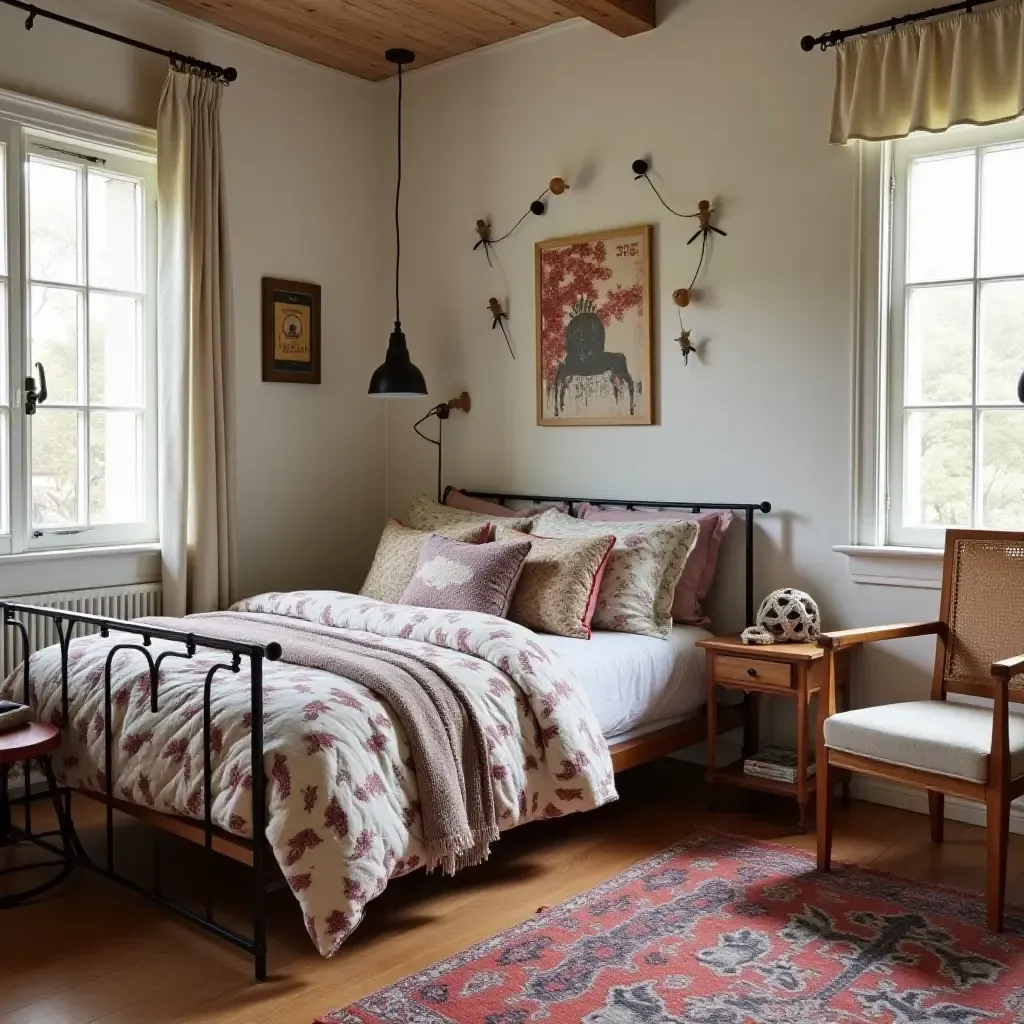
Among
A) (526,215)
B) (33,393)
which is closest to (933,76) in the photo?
(526,215)

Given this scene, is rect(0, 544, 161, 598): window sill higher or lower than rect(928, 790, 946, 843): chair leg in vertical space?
higher

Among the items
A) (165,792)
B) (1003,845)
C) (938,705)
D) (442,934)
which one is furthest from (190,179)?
(1003,845)

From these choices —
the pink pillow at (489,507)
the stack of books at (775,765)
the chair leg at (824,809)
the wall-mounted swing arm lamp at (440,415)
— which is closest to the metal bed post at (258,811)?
the chair leg at (824,809)

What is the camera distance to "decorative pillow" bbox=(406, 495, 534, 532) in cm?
431

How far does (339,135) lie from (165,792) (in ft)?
10.4

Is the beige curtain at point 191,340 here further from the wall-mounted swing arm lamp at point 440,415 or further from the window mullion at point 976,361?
the window mullion at point 976,361

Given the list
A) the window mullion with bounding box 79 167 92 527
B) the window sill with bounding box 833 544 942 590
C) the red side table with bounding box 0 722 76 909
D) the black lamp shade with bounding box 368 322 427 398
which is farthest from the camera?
the black lamp shade with bounding box 368 322 427 398

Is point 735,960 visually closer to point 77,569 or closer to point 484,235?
point 77,569

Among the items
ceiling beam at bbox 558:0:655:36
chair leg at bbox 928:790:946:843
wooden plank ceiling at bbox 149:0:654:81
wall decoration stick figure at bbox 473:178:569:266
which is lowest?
chair leg at bbox 928:790:946:843

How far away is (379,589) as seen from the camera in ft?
13.0

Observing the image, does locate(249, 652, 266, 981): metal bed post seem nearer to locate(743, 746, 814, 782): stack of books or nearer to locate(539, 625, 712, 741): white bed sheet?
locate(539, 625, 712, 741): white bed sheet

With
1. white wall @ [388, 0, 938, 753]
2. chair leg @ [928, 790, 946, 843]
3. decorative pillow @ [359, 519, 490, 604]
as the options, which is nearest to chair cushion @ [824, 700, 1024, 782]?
chair leg @ [928, 790, 946, 843]

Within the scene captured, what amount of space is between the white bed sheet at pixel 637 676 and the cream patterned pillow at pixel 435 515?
81 centimetres

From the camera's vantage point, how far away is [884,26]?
11.4 ft
